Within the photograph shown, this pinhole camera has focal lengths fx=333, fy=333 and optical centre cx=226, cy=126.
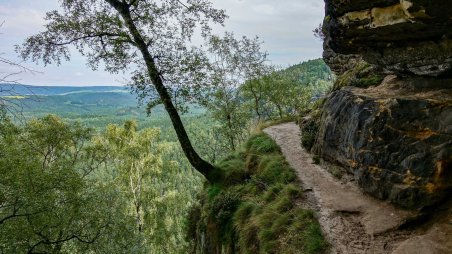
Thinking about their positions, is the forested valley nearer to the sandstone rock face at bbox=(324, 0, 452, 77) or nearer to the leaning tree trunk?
the leaning tree trunk

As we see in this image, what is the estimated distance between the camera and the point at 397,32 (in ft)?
25.3

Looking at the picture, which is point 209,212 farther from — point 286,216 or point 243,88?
point 243,88

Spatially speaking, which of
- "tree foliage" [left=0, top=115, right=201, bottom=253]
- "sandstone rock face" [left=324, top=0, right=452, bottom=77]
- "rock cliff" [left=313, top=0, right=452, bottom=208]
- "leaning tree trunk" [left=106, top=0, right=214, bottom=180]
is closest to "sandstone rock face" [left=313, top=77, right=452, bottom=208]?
"rock cliff" [left=313, top=0, right=452, bottom=208]

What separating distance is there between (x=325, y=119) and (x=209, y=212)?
5955 mm

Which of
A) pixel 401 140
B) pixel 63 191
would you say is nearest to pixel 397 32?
pixel 401 140

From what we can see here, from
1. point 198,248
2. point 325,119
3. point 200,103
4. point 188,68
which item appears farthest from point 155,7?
point 198,248

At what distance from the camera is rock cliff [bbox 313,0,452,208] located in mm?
7176

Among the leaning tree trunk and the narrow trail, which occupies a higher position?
the leaning tree trunk

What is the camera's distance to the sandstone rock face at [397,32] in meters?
6.44

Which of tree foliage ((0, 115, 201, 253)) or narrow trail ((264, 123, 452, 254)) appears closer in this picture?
narrow trail ((264, 123, 452, 254))

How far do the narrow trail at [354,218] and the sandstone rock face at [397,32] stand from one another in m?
3.63

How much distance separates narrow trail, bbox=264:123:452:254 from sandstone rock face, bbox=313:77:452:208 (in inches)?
14.9

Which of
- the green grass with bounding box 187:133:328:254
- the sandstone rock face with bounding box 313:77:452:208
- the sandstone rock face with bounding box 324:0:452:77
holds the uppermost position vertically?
the sandstone rock face with bounding box 324:0:452:77

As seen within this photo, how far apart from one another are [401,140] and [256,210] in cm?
474
